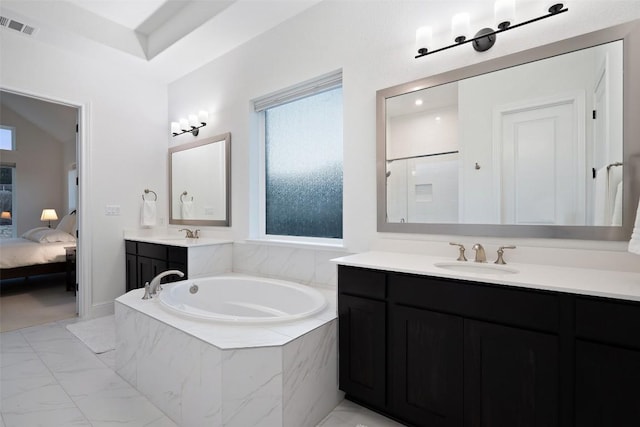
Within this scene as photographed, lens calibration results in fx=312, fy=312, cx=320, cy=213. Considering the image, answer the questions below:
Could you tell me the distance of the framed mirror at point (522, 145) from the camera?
1.42m

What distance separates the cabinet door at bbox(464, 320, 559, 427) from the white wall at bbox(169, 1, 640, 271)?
0.55 metres

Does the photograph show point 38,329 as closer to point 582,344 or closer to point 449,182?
point 449,182

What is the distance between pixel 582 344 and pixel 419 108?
1.47m

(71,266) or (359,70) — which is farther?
(71,266)

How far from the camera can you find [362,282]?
67.2 inches

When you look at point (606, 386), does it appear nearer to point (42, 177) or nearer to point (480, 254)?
point (480, 254)

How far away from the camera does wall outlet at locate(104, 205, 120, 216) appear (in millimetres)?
3424

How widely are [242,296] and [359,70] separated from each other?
79.3 inches

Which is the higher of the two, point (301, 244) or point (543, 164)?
point (543, 164)

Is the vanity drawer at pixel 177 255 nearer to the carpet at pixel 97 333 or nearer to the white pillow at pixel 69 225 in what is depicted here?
the carpet at pixel 97 333

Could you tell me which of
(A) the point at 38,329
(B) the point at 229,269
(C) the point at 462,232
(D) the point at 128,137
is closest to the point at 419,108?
(C) the point at 462,232

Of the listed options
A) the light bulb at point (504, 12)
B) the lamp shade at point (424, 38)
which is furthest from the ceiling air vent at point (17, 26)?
the light bulb at point (504, 12)

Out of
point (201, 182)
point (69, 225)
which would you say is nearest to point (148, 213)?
point (201, 182)

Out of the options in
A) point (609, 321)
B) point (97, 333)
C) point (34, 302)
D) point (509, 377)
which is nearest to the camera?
point (609, 321)
